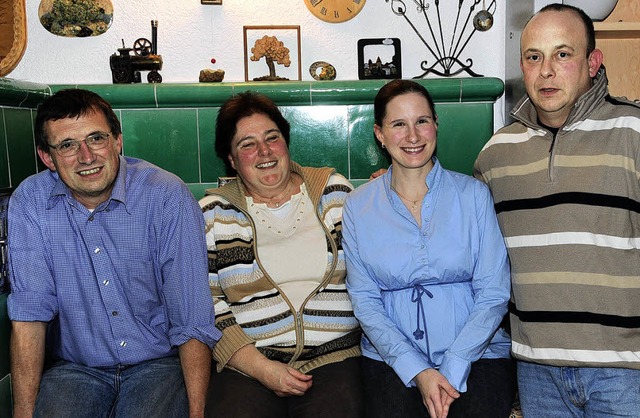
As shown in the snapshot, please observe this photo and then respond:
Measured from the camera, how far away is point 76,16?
2861mm

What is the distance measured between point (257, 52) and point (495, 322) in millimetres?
1542

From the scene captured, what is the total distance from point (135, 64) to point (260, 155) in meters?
0.97

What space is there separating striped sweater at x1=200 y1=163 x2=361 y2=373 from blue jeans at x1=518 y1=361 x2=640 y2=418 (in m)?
0.54

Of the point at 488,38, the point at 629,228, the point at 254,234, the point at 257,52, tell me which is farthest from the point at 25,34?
the point at 629,228

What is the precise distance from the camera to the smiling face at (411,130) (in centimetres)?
191

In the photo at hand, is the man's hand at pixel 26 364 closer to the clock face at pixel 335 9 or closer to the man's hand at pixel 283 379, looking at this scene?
the man's hand at pixel 283 379

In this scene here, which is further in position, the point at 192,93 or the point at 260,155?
the point at 192,93

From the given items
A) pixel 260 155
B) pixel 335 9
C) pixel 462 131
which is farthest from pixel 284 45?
pixel 260 155

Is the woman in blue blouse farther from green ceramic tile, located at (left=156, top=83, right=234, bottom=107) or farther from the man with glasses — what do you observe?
green ceramic tile, located at (left=156, top=83, right=234, bottom=107)

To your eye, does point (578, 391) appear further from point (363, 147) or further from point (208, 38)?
point (208, 38)

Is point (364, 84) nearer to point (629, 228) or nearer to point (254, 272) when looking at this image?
point (254, 272)

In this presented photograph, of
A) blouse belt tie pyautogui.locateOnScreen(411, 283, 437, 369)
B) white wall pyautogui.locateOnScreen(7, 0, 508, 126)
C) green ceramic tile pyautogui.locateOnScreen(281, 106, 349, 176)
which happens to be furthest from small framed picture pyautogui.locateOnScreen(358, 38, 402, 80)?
blouse belt tie pyautogui.locateOnScreen(411, 283, 437, 369)

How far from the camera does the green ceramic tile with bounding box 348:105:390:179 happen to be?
2.80 metres

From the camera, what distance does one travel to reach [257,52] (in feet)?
9.11
